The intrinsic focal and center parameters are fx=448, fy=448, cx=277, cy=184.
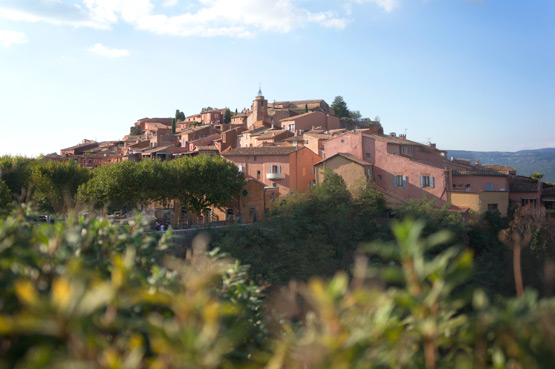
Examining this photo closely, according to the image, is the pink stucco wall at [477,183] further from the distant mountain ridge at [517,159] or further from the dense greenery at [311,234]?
the distant mountain ridge at [517,159]

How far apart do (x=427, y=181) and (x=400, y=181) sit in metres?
1.99

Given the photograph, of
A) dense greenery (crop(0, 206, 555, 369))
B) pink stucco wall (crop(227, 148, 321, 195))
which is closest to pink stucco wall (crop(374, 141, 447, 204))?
pink stucco wall (crop(227, 148, 321, 195))

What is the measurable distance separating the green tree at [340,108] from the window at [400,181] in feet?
146

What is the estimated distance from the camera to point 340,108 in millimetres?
76375

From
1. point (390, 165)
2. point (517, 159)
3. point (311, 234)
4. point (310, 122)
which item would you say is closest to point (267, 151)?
point (390, 165)

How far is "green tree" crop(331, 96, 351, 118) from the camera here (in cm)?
7506

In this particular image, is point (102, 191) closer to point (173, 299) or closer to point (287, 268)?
point (287, 268)

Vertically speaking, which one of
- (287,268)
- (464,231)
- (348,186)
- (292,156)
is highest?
(292,156)

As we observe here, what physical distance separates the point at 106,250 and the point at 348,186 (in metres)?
28.1

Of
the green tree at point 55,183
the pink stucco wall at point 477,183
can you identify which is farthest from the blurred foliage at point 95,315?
the pink stucco wall at point 477,183

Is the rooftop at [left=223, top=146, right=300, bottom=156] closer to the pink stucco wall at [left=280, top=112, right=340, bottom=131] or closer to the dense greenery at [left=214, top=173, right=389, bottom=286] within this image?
the dense greenery at [left=214, top=173, right=389, bottom=286]

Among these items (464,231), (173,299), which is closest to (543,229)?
(464,231)

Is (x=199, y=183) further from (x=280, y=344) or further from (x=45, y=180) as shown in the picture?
(x=280, y=344)

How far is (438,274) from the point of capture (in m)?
2.88
